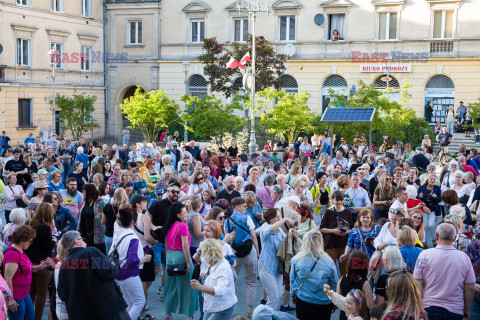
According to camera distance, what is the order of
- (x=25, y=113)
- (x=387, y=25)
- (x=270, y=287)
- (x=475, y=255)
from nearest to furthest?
(x=475, y=255)
(x=270, y=287)
(x=387, y=25)
(x=25, y=113)

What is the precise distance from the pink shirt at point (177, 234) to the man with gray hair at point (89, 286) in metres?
1.83

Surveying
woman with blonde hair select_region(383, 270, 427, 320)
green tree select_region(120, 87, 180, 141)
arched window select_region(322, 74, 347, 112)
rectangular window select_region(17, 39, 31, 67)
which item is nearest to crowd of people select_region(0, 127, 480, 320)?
woman with blonde hair select_region(383, 270, 427, 320)

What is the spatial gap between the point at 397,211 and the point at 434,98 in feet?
91.7

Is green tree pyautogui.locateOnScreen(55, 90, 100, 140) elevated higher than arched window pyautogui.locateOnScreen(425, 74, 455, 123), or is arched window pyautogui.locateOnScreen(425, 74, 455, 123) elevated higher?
arched window pyautogui.locateOnScreen(425, 74, 455, 123)

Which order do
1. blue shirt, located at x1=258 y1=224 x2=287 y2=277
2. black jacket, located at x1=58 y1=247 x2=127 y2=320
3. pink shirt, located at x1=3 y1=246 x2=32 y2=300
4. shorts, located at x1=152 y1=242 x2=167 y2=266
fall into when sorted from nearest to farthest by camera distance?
black jacket, located at x1=58 y1=247 x2=127 y2=320 < pink shirt, located at x1=3 y1=246 x2=32 y2=300 < blue shirt, located at x1=258 y1=224 x2=287 y2=277 < shorts, located at x1=152 y1=242 x2=167 y2=266

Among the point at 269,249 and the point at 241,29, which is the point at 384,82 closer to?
the point at 241,29

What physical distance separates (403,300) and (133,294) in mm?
3800

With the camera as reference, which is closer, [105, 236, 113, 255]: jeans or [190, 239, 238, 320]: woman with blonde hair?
[190, 239, 238, 320]: woman with blonde hair

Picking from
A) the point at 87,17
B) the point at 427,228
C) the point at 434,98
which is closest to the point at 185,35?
the point at 87,17

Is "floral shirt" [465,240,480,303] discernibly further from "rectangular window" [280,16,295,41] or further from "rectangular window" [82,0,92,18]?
"rectangular window" [82,0,92,18]

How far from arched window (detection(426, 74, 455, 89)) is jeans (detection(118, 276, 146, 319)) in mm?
29853

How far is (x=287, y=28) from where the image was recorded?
37125 mm

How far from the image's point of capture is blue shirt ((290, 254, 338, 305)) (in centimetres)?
665

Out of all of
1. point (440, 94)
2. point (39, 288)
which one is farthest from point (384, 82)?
point (39, 288)
